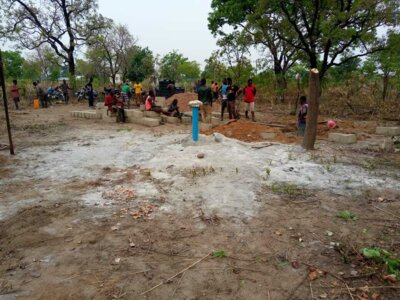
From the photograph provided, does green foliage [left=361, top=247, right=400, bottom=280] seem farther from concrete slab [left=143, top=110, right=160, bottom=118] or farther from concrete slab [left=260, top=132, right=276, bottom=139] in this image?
concrete slab [left=143, top=110, right=160, bottom=118]

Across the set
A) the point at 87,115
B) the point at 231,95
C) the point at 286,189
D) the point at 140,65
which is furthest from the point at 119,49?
the point at 286,189

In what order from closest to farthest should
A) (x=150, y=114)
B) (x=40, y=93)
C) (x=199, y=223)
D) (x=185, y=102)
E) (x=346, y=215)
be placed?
(x=199, y=223), (x=346, y=215), (x=150, y=114), (x=185, y=102), (x=40, y=93)

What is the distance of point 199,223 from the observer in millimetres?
3898

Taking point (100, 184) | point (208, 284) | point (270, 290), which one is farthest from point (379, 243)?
point (100, 184)

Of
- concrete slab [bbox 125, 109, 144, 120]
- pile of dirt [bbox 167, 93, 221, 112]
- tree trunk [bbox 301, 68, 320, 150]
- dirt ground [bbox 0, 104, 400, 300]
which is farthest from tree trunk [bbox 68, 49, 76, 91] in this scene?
tree trunk [bbox 301, 68, 320, 150]

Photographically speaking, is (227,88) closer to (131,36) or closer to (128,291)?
(128,291)

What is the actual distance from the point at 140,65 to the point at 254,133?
1952 centimetres

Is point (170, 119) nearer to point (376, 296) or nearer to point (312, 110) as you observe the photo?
point (312, 110)

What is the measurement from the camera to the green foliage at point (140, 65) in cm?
2627

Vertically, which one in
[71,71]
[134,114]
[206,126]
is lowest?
[206,126]

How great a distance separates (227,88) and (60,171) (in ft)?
21.0

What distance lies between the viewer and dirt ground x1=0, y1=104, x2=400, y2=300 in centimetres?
280

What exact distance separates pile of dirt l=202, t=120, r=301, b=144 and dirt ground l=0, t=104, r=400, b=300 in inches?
48.5

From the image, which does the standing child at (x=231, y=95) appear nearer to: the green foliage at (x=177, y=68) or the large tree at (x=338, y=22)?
the large tree at (x=338, y=22)
